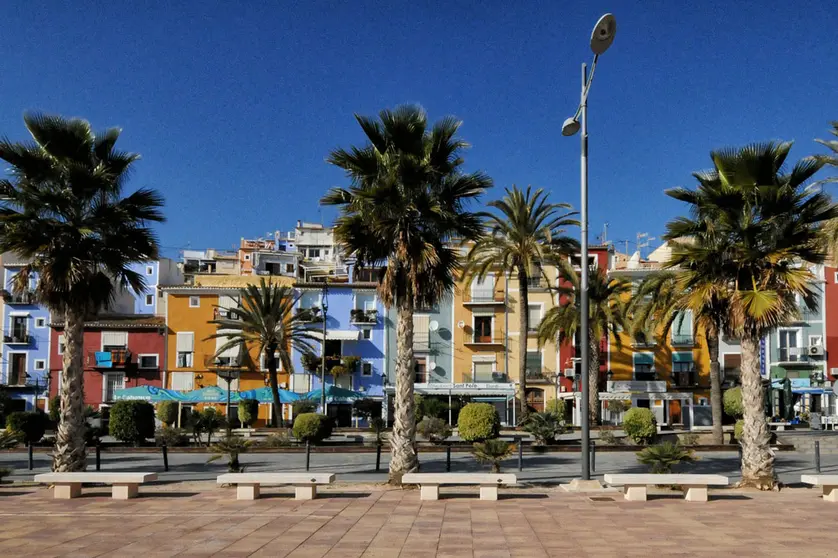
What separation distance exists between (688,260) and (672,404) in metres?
34.5

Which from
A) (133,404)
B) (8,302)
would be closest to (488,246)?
(133,404)

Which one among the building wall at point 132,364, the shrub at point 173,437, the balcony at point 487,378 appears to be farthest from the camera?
the building wall at point 132,364

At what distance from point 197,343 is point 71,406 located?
108ft

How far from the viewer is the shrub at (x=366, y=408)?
44.5 m

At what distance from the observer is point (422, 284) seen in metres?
16.5

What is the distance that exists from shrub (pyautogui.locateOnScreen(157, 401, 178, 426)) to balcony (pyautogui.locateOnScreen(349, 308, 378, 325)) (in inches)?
505

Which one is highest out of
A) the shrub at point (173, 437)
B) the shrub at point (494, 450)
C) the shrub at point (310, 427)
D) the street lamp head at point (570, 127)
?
the street lamp head at point (570, 127)

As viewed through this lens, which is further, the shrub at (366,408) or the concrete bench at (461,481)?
the shrub at (366,408)

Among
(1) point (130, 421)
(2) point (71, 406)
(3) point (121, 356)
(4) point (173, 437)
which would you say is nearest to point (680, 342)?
(4) point (173, 437)

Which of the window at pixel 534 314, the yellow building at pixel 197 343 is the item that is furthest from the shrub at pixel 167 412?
the window at pixel 534 314

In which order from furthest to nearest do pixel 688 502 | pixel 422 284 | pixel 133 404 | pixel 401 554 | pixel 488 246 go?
pixel 488 246 → pixel 133 404 → pixel 422 284 → pixel 688 502 → pixel 401 554

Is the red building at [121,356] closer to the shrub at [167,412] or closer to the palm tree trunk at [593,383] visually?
the shrub at [167,412]

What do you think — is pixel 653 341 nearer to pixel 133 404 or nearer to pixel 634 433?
pixel 634 433

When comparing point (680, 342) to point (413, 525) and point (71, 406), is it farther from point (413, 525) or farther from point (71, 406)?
point (413, 525)
